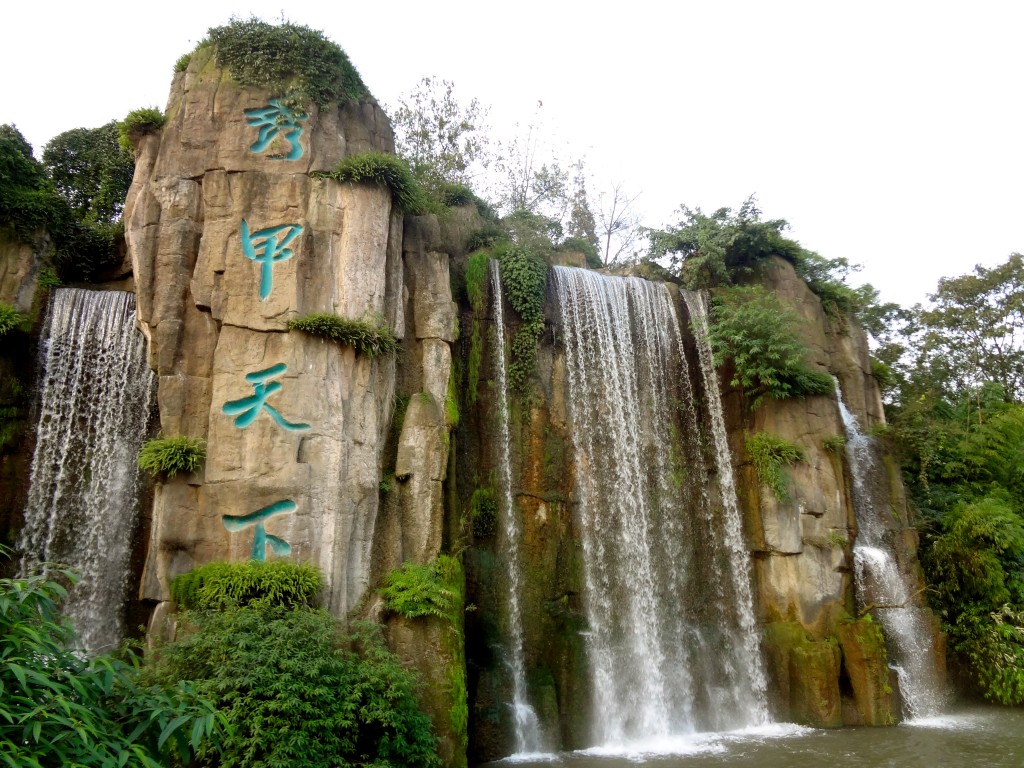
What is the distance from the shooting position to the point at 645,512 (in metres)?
11.5

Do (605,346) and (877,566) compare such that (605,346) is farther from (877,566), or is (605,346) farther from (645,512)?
(877,566)

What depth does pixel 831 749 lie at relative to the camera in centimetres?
891

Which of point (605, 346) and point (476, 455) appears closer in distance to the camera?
point (476, 455)

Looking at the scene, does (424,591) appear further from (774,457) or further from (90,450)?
(774,457)

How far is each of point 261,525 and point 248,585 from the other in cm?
81

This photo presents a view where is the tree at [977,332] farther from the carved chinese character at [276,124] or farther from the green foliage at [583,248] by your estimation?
the carved chinese character at [276,124]

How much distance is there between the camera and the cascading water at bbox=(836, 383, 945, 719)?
10820 millimetres

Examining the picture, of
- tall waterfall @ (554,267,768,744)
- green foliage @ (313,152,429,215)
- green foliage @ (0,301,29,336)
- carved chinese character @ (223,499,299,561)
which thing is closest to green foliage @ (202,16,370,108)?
green foliage @ (313,152,429,215)

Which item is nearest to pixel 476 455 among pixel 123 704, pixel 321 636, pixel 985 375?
pixel 321 636

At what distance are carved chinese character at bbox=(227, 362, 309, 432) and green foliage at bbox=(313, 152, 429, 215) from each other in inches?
113

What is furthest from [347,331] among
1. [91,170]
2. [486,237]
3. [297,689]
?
[91,170]

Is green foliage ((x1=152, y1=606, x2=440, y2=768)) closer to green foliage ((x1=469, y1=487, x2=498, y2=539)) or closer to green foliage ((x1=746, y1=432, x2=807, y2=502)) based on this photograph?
green foliage ((x1=469, y1=487, x2=498, y2=539))

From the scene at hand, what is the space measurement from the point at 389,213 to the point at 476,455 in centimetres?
371

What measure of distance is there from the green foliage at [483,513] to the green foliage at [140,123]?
23.4 ft
